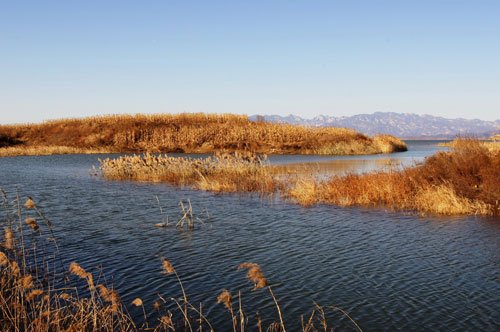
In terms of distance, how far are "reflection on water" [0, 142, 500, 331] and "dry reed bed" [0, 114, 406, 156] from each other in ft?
147

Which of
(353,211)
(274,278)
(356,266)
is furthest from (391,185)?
(274,278)

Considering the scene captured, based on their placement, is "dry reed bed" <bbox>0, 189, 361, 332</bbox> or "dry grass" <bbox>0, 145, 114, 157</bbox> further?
"dry grass" <bbox>0, 145, 114, 157</bbox>

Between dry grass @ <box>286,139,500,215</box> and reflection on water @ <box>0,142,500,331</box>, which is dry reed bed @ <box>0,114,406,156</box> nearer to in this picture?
dry grass @ <box>286,139,500,215</box>

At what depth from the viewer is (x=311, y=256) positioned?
43.0ft

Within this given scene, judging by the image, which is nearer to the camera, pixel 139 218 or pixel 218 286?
pixel 218 286

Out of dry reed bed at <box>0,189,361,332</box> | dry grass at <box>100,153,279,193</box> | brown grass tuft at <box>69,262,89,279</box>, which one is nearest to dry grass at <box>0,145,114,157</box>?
dry grass at <box>100,153,279,193</box>

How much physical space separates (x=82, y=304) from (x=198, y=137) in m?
62.0

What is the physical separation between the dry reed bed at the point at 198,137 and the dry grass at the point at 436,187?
4071 cm

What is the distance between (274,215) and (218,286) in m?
8.99

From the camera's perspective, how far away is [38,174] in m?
36.7

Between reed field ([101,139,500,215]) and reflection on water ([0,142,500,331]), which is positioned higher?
reed field ([101,139,500,215])

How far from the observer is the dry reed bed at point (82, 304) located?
6922 mm

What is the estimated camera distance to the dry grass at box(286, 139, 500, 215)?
19.0m

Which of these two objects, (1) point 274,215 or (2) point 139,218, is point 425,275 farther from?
(2) point 139,218
